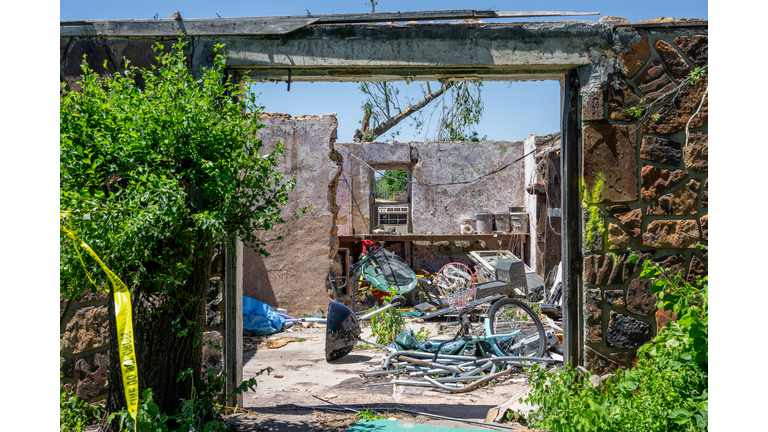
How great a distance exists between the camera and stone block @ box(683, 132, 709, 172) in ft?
11.8

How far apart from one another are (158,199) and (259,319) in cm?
629

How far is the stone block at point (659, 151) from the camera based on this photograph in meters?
3.62

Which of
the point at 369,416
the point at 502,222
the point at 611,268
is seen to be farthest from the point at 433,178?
the point at 369,416

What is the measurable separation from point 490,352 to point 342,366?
1755mm

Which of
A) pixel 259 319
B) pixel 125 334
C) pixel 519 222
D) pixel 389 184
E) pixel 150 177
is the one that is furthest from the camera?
pixel 389 184

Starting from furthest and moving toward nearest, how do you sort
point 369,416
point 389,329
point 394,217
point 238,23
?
point 394,217
point 389,329
point 369,416
point 238,23

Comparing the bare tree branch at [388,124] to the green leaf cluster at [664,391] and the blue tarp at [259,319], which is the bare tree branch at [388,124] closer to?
the blue tarp at [259,319]

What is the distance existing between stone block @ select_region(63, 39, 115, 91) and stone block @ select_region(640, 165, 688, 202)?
12.7 ft

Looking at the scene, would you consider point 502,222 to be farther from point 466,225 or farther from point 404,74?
point 404,74

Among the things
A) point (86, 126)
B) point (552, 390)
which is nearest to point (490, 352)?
point (552, 390)

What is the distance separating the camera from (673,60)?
3594 mm

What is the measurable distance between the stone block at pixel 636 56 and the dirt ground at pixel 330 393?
271 centimetres

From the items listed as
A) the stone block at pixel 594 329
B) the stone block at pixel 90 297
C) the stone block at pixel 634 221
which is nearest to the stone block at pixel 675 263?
the stone block at pixel 634 221

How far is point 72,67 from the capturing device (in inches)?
142
